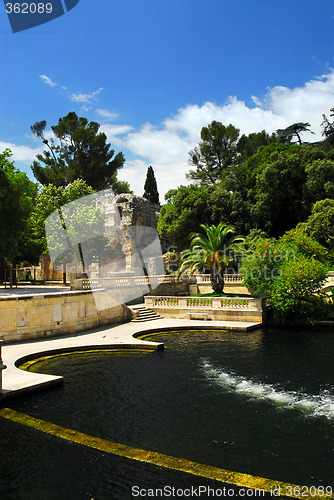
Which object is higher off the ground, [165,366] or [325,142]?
[325,142]

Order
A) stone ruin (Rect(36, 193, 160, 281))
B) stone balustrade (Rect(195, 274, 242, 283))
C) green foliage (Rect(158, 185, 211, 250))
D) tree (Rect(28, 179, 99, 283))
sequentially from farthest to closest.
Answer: stone ruin (Rect(36, 193, 160, 281)) < green foliage (Rect(158, 185, 211, 250)) < tree (Rect(28, 179, 99, 283)) < stone balustrade (Rect(195, 274, 242, 283))

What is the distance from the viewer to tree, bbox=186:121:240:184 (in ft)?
197

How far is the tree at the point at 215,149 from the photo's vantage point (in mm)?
60188

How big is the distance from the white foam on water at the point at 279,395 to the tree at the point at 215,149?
49822mm

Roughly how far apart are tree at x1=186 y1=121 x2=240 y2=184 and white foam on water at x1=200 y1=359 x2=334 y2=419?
49.8 metres

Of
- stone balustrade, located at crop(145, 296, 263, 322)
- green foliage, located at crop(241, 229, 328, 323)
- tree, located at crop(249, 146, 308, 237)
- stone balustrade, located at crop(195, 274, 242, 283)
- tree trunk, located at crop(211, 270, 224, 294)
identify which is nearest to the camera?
green foliage, located at crop(241, 229, 328, 323)

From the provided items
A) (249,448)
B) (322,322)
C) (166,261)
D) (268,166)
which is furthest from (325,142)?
(249,448)

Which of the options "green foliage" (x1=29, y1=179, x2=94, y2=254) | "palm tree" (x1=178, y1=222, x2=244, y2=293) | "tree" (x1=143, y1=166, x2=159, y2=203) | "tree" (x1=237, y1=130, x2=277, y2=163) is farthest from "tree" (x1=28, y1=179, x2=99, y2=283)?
"tree" (x1=237, y1=130, x2=277, y2=163)

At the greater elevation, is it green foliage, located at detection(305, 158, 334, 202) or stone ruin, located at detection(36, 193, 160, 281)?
green foliage, located at detection(305, 158, 334, 202)

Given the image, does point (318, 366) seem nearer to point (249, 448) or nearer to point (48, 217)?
point (249, 448)

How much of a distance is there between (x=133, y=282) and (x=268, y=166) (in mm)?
24028

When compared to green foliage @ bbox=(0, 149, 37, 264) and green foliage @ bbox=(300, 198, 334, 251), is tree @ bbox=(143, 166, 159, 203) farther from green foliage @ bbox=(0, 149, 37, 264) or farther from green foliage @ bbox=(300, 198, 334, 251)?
green foliage @ bbox=(0, 149, 37, 264)

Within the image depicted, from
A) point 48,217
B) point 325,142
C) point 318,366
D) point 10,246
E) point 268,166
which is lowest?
point 318,366

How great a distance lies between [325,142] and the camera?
58.7 metres
